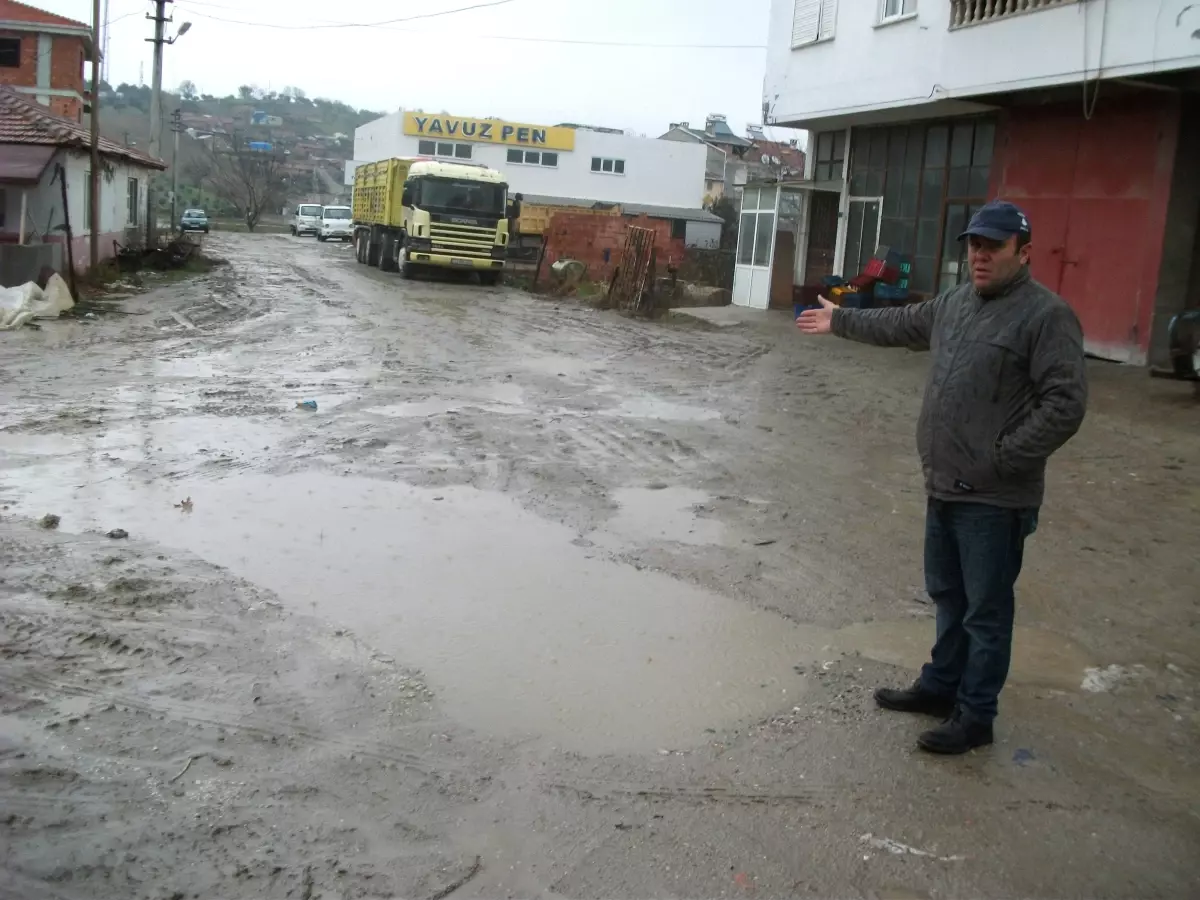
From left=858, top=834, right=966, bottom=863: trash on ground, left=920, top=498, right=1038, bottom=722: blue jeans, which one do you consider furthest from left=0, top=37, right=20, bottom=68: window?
left=858, top=834, right=966, bottom=863: trash on ground

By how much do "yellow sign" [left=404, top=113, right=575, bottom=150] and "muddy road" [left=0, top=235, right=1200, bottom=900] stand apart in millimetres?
55022

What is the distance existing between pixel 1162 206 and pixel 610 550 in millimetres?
11011

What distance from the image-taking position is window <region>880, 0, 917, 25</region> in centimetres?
1828

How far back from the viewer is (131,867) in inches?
129

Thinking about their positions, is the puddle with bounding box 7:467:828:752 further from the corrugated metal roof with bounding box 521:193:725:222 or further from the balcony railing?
the corrugated metal roof with bounding box 521:193:725:222

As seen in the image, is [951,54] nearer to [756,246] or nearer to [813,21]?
[813,21]

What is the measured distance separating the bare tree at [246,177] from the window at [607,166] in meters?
20.6

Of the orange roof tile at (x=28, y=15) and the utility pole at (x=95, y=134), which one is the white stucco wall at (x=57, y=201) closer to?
the utility pole at (x=95, y=134)

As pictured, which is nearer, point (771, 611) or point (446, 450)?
point (771, 611)

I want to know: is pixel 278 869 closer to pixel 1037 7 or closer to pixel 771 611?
pixel 771 611

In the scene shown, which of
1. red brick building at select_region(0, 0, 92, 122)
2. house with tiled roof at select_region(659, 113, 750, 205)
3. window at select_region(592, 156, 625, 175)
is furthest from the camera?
house with tiled roof at select_region(659, 113, 750, 205)

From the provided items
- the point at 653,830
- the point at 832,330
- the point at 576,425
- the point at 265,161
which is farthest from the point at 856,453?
the point at 265,161

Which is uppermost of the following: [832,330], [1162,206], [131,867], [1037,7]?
[1037,7]

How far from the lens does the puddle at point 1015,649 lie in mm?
5023
